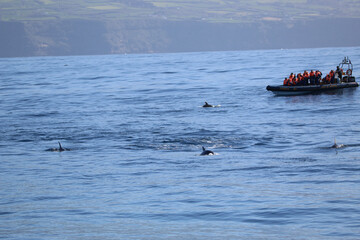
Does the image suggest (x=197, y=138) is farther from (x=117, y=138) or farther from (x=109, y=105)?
(x=109, y=105)

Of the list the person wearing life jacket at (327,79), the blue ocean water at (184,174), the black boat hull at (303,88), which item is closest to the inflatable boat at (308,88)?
the black boat hull at (303,88)


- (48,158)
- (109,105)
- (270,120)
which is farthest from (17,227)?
(109,105)

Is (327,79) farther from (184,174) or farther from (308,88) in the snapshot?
(184,174)

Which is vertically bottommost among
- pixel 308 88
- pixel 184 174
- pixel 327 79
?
pixel 308 88

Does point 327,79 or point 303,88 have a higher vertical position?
point 327,79

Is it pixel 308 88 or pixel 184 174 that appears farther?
pixel 308 88

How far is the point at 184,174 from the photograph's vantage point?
774 inches

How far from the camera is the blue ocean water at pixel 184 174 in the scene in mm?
13906

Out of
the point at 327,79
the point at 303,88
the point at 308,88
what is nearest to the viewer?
the point at 303,88

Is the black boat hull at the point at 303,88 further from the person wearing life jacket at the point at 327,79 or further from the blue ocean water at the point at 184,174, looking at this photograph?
the blue ocean water at the point at 184,174

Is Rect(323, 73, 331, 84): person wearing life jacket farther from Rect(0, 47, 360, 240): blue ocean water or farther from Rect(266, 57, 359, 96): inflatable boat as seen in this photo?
Rect(0, 47, 360, 240): blue ocean water

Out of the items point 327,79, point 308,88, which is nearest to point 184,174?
point 308,88

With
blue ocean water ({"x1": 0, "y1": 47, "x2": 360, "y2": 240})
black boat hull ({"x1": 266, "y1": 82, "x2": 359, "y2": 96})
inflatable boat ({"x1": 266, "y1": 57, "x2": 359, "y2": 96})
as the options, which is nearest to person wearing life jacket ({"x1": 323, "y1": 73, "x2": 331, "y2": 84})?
inflatable boat ({"x1": 266, "y1": 57, "x2": 359, "y2": 96})

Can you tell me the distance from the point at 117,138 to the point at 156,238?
16.3m
